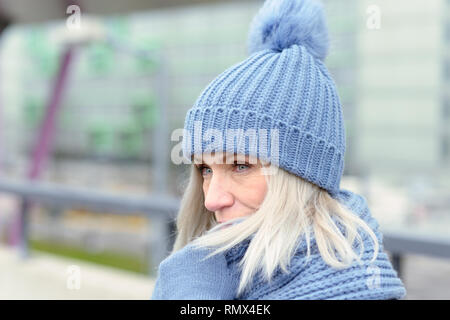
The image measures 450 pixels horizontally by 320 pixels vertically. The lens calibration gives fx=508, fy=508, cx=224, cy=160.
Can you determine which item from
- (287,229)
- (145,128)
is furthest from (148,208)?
(145,128)

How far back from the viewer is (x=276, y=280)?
809 millimetres

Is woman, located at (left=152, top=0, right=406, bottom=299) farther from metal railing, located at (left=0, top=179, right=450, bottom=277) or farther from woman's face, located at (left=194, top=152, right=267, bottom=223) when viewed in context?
metal railing, located at (left=0, top=179, right=450, bottom=277)

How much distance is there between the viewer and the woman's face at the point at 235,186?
88 centimetres

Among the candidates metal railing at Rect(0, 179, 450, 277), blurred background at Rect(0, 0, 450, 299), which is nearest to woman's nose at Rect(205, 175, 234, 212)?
blurred background at Rect(0, 0, 450, 299)

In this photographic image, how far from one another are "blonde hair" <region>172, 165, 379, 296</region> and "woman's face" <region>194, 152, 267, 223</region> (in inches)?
1.1

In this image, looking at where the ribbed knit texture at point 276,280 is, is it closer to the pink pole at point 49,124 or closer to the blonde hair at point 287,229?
the blonde hair at point 287,229

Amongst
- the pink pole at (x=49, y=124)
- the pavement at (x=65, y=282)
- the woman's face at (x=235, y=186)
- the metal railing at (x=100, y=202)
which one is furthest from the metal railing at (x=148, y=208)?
the pink pole at (x=49, y=124)

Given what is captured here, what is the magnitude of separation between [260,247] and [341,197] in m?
0.25

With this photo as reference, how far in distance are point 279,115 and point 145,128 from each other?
12.6 meters

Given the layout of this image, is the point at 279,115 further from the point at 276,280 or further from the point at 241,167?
the point at 276,280

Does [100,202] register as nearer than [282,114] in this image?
No
